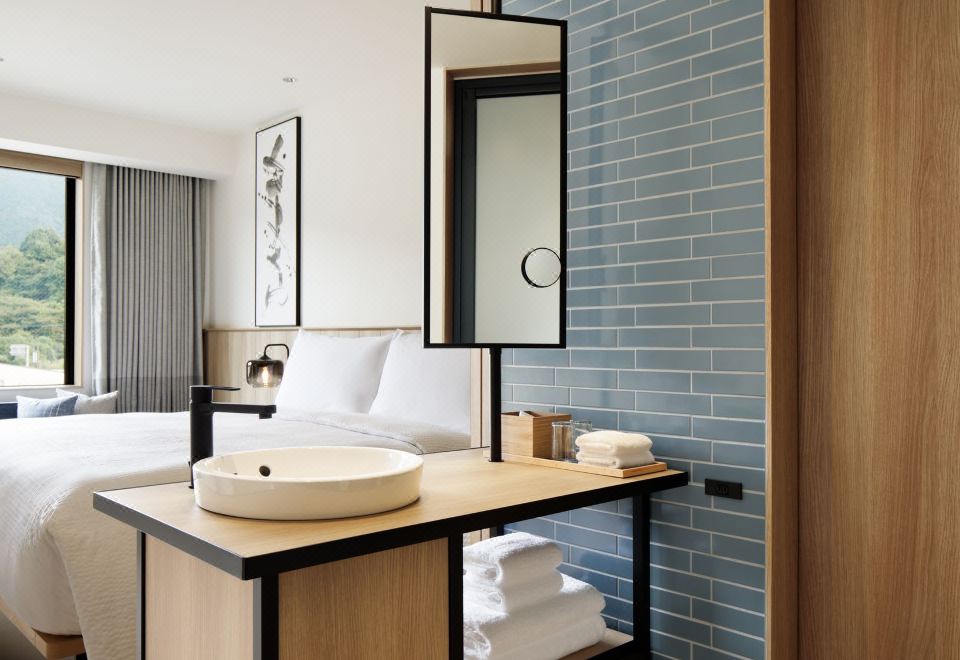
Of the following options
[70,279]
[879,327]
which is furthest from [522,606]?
[70,279]

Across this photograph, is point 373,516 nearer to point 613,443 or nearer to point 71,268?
point 613,443

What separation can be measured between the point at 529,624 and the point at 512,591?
0.26 feet

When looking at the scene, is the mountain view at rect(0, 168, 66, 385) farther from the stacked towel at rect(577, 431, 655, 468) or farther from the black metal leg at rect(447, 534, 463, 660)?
the black metal leg at rect(447, 534, 463, 660)

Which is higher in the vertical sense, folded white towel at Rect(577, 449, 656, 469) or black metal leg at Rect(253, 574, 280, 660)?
folded white towel at Rect(577, 449, 656, 469)

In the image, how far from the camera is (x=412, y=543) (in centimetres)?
121

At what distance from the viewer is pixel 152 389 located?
544cm

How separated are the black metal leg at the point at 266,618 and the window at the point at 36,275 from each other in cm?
486

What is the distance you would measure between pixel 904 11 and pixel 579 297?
0.97 meters

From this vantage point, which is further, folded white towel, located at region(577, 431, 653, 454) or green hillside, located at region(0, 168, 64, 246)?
green hillside, located at region(0, 168, 64, 246)

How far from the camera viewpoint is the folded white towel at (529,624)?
1.61 metres

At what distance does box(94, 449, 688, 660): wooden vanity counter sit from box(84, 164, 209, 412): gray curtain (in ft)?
14.0

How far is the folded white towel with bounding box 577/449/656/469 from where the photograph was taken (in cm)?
167

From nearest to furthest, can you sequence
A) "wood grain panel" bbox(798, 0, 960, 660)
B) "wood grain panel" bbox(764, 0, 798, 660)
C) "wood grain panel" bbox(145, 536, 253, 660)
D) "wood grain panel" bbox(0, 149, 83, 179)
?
"wood grain panel" bbox(145, 536, 253, 660)
"wood grain panel" bbox(798, 0, 960, 660)
"wood grain panel" bbox(764, 0, 798, 660)
"wood grain panel" bbox(0, 149, 83, 179)

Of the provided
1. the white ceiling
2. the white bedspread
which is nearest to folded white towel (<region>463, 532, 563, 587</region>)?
the white bedspread
